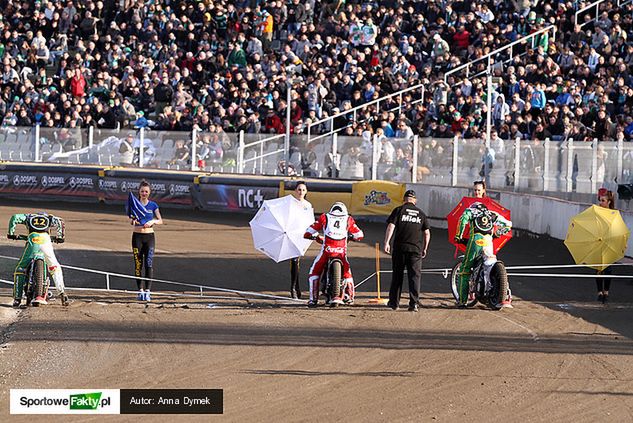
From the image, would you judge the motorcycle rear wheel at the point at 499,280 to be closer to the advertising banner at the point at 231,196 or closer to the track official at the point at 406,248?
the track official at the point at 406,248

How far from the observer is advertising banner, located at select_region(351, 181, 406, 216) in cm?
2881

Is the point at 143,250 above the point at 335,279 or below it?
above

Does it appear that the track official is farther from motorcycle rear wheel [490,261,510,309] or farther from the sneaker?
the sneaker

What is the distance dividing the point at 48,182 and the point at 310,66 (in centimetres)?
840

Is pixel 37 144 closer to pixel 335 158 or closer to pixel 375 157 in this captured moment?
pixel 335 158

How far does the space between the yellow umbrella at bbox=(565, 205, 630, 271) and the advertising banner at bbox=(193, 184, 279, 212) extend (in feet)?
43.9

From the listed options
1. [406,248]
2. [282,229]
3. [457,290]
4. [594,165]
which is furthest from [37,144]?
[457,290]

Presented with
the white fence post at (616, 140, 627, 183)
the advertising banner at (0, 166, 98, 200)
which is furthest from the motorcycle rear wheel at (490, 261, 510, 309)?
the advertising banner at (0, 166, 98, 200)

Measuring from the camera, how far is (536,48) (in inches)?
1340

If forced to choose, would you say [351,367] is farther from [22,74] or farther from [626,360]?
[22,74]

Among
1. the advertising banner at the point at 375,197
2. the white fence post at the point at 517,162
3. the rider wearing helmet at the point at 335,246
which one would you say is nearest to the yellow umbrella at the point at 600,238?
the rider wearing helmet at the point at 335,246

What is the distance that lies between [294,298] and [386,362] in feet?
16.0

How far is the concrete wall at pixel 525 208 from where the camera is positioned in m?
23.2

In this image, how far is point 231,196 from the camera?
31016 millimetres
